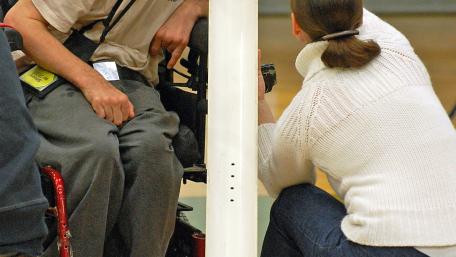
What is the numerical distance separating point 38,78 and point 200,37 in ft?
1.44

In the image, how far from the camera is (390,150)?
218 cm

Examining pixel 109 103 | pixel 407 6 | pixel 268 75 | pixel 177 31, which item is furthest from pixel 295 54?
pixel 109 103

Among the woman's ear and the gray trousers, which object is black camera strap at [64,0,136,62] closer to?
the gray trousers

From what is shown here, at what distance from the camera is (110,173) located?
2143mm

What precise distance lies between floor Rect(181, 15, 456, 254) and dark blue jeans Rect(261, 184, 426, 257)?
3.03ft

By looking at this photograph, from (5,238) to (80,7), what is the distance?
0.74 meters

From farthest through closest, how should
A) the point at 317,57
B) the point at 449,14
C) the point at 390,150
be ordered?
the point at 449,14
the point at 317,57
the point at 390,150

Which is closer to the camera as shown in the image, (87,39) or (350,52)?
(350,52)

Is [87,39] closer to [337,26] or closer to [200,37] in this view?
[200,37]

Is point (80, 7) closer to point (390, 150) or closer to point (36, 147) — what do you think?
point (36, 147)

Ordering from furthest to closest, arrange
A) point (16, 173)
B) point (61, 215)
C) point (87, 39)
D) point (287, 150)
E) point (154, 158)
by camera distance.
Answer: point (87, 39), point (287, 150), point (154, 158), point (61, 215), point (16, 173)

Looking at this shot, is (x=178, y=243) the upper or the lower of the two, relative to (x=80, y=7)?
lower

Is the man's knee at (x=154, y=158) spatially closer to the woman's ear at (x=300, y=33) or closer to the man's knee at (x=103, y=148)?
the man's knee at (x=103, y=148)

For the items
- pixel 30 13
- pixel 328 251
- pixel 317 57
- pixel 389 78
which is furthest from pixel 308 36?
pixel 30 13
